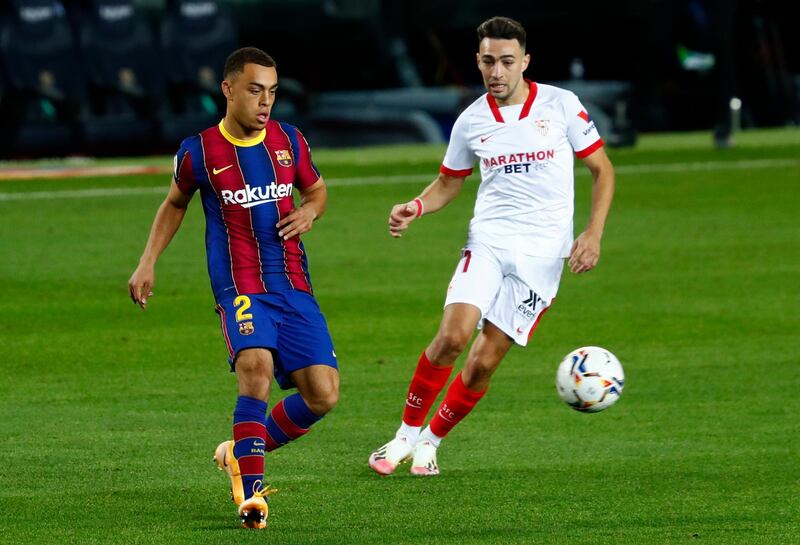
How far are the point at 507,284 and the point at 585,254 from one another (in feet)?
1.78

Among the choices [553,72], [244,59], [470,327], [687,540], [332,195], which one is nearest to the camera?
[687,540]

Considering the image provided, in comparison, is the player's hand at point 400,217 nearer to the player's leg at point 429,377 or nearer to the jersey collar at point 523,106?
the player's leg at point 429,377

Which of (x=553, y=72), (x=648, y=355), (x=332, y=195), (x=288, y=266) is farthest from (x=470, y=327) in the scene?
(x=553, y=72)

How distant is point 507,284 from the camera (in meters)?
8.98

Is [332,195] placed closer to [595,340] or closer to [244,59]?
[595,340]

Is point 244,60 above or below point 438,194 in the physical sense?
above

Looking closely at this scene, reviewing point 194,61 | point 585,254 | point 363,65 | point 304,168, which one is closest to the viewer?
point 304,168

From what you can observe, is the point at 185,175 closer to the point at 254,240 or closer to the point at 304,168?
the point at 254,240

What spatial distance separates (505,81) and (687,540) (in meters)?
2.83

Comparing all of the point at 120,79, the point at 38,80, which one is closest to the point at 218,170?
the point at 38,80

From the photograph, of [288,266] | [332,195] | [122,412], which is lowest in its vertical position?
[332,195]

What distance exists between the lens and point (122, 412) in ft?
34.3

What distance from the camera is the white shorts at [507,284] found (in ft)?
29.1

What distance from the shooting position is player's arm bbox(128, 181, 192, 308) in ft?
26.0
